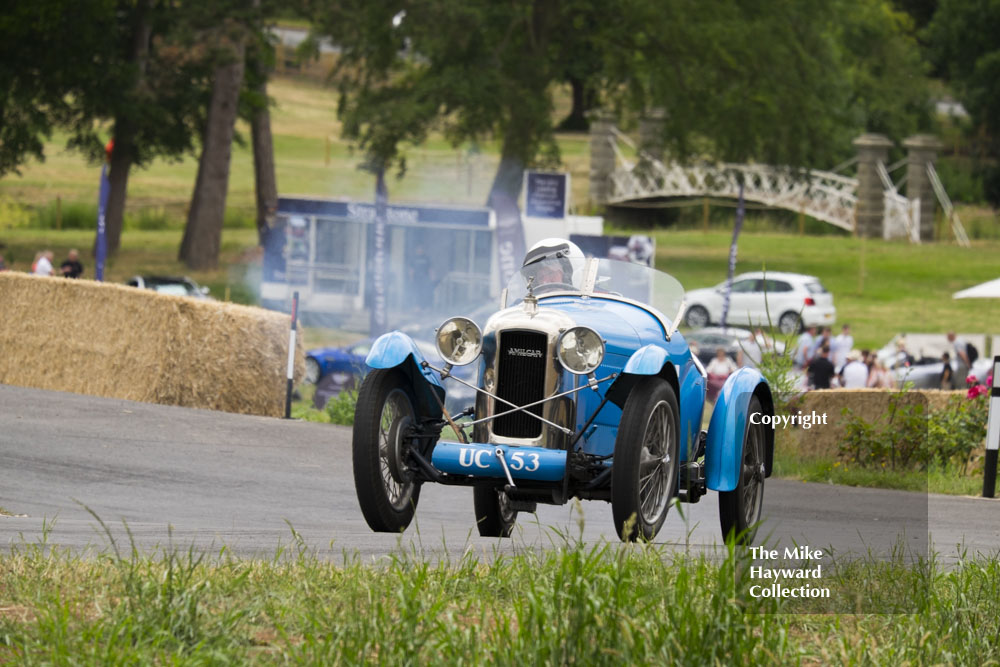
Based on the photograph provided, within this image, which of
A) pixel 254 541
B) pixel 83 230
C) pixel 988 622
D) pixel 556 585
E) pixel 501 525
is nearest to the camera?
pixel 556 585

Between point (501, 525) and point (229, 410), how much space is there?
752 centimetres

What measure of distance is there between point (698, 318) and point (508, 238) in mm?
9346

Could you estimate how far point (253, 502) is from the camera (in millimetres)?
10008

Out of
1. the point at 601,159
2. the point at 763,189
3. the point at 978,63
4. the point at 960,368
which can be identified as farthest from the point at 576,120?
the point at 960,368

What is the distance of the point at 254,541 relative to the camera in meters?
7.70

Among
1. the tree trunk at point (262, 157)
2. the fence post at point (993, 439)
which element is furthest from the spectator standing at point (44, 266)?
the fence post at point (993, 439)

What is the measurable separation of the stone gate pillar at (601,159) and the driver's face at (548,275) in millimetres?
52484

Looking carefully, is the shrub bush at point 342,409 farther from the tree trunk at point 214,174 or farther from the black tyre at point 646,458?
the tree trunk at point 214,174

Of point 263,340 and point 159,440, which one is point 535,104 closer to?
point 263,340

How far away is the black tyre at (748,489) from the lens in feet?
27.2

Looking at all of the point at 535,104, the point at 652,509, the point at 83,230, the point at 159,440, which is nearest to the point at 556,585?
the point at 652,509

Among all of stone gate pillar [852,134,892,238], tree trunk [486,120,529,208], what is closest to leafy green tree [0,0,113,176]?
tree trunk [486,120,529,208]

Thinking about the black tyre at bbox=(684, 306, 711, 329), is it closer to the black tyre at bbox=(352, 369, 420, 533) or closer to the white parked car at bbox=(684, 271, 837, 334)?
the white parked car at bbox=(684, 271, 837, 334)

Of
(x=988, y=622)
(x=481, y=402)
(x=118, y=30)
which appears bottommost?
(x=988, y=622)
